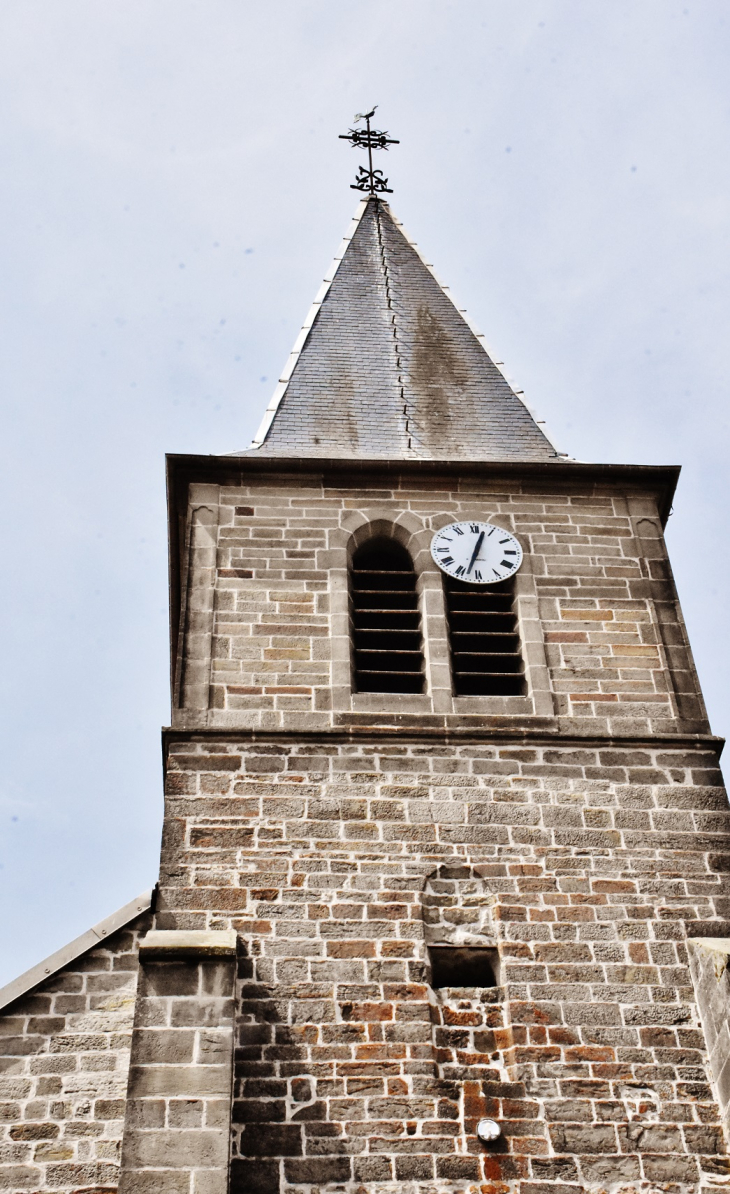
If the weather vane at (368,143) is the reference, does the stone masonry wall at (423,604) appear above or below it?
below

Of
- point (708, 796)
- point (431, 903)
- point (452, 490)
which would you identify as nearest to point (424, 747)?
point (431, 903)

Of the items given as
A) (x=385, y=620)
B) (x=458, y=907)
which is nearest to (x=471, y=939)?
(x=458, y=907)

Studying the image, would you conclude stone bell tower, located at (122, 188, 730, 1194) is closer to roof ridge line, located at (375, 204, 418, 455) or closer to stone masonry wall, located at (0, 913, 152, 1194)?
roof ridge line, located at (375, 204, 418, 455)

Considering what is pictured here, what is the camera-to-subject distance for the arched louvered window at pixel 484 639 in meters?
11.8

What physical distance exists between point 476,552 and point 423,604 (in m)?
0.75

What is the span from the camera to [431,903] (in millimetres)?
10094

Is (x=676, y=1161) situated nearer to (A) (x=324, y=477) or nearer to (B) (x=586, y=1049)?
(B) (x=586, y=1049)

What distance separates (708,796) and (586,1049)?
2.23 metres

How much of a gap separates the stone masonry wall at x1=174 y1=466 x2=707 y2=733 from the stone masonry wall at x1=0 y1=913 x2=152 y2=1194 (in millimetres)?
2010

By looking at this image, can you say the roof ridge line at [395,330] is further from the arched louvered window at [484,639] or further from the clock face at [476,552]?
the arched louvered window at [484,639]

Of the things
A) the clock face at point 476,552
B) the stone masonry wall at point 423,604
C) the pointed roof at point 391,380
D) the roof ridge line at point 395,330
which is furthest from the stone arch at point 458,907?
the roof ridge line at point 395,330

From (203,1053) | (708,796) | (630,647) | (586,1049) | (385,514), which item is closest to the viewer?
(203,1053)

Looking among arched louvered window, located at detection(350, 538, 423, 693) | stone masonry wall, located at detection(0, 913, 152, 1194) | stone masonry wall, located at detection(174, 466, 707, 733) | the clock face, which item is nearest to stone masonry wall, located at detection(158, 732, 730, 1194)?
stone masonry wall, located at detection(174, 466, 707, 733)

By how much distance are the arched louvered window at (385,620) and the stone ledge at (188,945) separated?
277 cm
